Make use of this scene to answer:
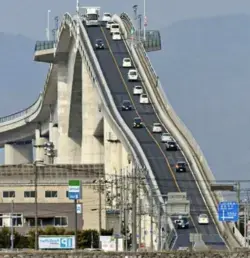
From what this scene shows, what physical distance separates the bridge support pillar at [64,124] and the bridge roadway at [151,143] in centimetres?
1695

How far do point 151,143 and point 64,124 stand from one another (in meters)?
52.1

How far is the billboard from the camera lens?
267 ft

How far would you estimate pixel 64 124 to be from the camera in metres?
174

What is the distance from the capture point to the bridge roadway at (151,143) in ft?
325

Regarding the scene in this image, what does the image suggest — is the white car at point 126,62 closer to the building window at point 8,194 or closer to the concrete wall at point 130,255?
the building window at point 8,194

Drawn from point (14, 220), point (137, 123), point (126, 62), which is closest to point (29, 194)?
point (14, 220)

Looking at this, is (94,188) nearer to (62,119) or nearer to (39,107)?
(62,119)

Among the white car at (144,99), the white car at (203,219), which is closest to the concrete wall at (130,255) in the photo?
the white car at (203,219)

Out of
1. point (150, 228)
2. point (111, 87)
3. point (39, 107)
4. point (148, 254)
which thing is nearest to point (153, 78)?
point (111, 87)

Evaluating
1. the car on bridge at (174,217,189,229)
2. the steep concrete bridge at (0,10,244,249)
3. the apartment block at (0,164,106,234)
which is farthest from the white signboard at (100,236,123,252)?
the apartment block at (0,164,106,234)

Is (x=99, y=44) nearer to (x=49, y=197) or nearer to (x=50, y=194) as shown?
(x=50, y=194)

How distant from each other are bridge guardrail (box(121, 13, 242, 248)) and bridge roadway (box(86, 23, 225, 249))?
136 cm

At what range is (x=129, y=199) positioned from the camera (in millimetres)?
113000

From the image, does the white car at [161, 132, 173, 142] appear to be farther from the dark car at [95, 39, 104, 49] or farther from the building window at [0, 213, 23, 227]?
the dark car at [95, 39, 104, 49]
